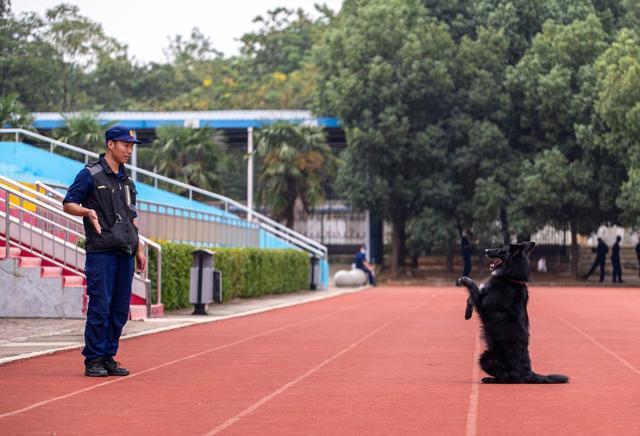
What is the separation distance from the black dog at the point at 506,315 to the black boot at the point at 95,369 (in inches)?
133

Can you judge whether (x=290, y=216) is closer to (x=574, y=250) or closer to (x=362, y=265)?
(x=362, y=265)

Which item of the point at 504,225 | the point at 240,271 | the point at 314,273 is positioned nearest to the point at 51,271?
the point at 240,271

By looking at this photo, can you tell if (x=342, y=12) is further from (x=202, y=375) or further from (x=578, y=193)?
(x=202, y=375)

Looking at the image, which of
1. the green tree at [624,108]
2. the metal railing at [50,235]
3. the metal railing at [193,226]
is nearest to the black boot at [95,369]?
the metal railing at [50,235]

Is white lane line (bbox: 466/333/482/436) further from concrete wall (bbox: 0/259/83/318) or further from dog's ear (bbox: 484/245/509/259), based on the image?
concrete wall (bbox: 0/259/83/318)

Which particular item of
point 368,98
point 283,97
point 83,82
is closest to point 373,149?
point 368,98

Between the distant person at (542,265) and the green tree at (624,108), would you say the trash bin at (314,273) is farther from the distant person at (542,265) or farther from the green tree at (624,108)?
the distant person at (542,265)

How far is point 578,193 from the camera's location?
178 ft

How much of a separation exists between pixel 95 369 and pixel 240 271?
2138cm

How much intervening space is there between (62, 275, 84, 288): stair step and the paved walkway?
0.76 m

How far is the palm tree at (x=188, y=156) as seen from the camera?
58000 millimetres

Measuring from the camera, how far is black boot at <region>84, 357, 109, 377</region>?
40.2ft

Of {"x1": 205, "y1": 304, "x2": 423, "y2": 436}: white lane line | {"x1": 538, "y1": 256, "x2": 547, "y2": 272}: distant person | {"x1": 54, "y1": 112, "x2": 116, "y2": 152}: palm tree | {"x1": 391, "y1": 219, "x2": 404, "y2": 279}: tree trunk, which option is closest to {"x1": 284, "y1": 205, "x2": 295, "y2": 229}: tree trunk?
{"x1": 391, "y1": 219, "x2": 404, "y2": 279}: tree trunk

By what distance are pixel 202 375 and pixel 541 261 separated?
170 ft
